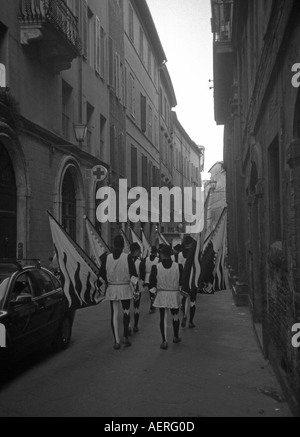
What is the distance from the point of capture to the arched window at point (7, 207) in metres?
13.0

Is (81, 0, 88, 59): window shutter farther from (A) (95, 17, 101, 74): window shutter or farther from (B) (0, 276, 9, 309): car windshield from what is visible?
(B) (0, 276, 9, 309): car windshield

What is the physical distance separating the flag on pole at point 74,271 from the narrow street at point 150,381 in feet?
2.88

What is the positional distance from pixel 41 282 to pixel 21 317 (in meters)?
1.27

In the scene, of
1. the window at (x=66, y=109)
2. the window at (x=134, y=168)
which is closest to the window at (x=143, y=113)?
the window at (x=134, y=168)

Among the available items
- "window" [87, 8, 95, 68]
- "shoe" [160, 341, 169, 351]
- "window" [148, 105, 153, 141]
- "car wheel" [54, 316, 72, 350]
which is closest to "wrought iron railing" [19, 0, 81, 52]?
"window" [87, 8, 95, 68]

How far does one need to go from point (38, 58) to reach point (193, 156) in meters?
52.0

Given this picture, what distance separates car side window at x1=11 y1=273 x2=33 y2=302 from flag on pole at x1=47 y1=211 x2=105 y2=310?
25.5 inches

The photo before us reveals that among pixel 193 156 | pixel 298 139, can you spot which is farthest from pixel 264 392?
pixel 193 156

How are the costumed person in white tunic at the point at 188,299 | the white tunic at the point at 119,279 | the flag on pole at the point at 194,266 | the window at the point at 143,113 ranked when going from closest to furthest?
1. the white tunic at the point at 119,279
2. the flag on pole at the point at 194,266
3. the costumed person in white tunic at the point at 188,299
4. the window at the point at 143,113

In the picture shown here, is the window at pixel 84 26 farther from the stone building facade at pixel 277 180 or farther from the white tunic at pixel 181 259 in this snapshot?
the white tunic at pixel 181 259

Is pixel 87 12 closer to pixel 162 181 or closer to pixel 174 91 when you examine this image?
pixel 162 181

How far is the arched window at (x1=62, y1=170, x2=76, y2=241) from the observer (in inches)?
694

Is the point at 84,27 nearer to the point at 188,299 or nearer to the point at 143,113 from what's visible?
the point at 188,299

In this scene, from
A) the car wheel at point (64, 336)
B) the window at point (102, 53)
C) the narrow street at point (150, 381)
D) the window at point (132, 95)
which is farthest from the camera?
the window at point (132, 95)
